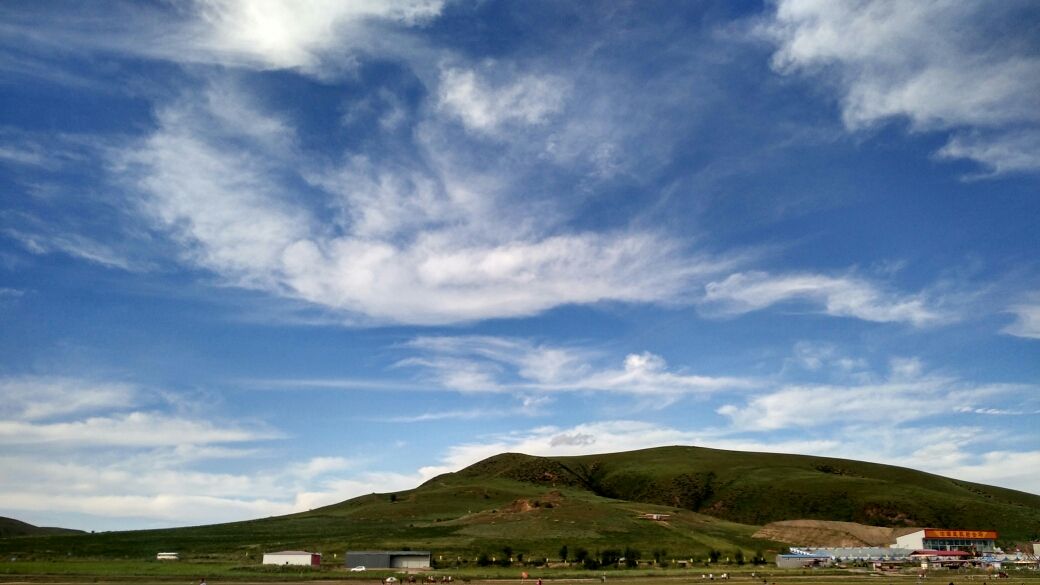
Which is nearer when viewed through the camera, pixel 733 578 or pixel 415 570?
pixel 733 578

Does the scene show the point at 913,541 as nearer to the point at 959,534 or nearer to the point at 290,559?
the point at 959,534

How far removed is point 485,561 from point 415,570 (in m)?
14.9

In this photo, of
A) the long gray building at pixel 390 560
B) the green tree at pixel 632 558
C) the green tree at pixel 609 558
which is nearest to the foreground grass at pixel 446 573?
the long gray building at pixel 390 560

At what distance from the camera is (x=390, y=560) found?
121812 millimetres

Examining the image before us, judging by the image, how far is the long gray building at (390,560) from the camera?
397ft

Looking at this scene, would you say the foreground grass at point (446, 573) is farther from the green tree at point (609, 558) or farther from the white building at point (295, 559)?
the green tree at point (609, 558)

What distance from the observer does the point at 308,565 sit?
393 feet

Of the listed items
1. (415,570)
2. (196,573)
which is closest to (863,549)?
(415,570)

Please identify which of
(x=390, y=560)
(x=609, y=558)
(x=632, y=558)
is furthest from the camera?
(x=632, y=558)

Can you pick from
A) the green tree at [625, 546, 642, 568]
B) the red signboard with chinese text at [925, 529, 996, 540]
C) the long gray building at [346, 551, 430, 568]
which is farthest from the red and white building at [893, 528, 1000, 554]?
the long gray building at [346, 551, 430, 568]

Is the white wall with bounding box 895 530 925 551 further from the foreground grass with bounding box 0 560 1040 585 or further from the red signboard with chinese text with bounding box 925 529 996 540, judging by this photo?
the foreground grass with bounding box 0 560 1040 585

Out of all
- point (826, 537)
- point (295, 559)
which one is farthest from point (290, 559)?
point (826, 537)

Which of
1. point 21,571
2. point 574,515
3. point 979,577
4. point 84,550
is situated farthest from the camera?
point 574,515

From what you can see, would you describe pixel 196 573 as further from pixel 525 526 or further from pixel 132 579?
pixel 525 526
